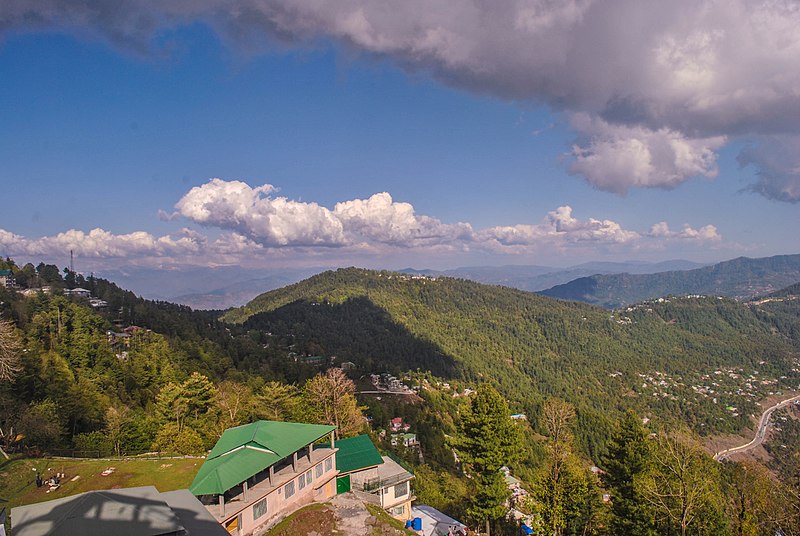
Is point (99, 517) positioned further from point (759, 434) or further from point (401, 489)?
point (759, 434)

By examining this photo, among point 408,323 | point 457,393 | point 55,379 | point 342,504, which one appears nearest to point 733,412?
point 457,393

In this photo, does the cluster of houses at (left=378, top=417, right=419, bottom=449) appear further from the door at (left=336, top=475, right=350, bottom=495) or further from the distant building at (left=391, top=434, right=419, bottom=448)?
the door at (left=336, top=475, right=350, bottom=495)

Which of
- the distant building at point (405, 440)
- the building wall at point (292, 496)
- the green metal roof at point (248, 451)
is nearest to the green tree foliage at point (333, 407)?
the building wall at point (292, 496)

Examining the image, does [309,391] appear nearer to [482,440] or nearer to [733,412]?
[482,440]

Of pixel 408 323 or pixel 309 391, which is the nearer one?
pixel 309 391

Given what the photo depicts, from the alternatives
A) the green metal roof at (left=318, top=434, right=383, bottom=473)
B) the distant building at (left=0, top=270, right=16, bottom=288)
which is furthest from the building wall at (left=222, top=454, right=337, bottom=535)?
the distant building at (left=0, top=270, right=16, bottom=288)

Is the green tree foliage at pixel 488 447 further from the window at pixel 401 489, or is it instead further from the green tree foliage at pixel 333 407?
the green tree foliage at pixel 333 407
